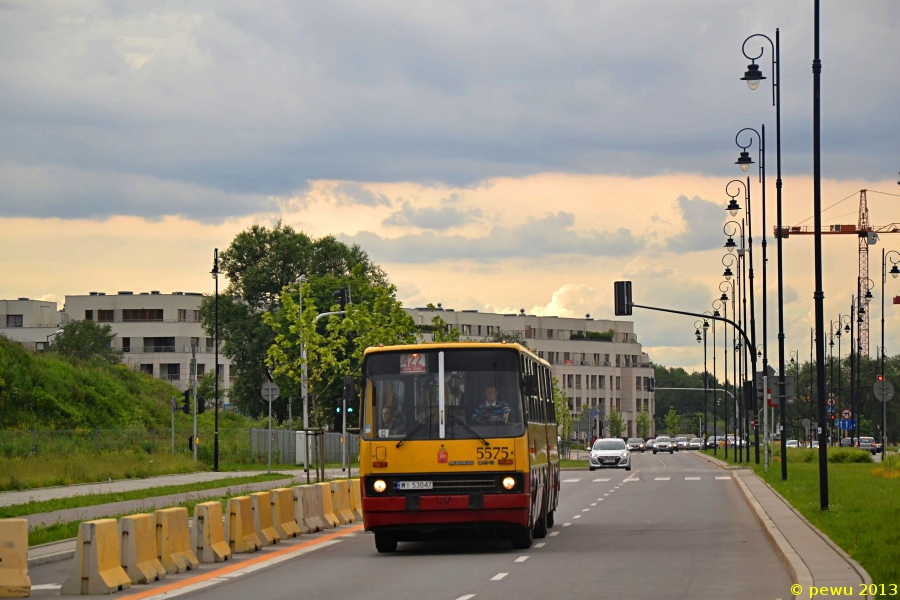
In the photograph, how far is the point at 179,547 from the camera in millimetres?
17734

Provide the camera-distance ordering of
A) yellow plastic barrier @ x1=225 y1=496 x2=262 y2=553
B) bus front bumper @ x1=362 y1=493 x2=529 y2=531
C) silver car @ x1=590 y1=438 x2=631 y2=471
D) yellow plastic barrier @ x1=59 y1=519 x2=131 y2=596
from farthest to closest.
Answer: silver car @ x1=590 y1=438 x2=631 y2=471 → yellow plastic barrier @ x1=225 y1=496 x2=262 y2=553 → bus front bumper @ x1=362 y1=493 x2=529 y2=531 → yellow plastic barrier @ x1=59 y1=519 x2=131 y2=596

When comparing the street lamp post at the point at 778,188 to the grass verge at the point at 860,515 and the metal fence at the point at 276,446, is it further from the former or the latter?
the metal fence at the point at 276,446

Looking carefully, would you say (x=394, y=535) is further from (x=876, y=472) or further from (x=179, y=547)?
(x=876, y=472)

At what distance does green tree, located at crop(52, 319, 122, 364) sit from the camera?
123 metres

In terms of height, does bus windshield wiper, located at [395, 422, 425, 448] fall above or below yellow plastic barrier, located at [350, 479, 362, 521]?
above

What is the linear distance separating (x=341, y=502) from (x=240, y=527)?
6.99 m

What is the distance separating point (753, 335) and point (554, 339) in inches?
5109

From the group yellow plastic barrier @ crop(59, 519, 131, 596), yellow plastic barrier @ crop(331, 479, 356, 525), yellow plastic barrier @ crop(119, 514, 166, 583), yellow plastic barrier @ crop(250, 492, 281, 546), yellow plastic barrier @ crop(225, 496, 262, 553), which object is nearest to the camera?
yellow plastic barrier @ crop(59, 519, 131, 596)

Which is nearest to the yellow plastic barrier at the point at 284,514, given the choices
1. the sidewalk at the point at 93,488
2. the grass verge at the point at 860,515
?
the grass verge at the point at 860,515

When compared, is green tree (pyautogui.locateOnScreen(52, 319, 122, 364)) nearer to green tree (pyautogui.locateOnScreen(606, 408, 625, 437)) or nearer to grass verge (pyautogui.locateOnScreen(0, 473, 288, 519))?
green tree (pyautogui.locateOnScreen(606, 408, 625, 437))

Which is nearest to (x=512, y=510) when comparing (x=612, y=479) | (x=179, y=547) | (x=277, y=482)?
(x=179, y=547)

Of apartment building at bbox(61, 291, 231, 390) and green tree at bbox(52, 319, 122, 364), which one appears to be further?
apartment building at bbox(61, 291, 231, 390)

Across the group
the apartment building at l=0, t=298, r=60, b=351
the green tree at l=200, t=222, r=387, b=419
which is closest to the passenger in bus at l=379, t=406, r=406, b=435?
the green tree at l=200, t=222, r=387, b=419

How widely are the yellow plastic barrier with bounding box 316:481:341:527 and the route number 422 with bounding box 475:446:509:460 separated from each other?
6911mm
